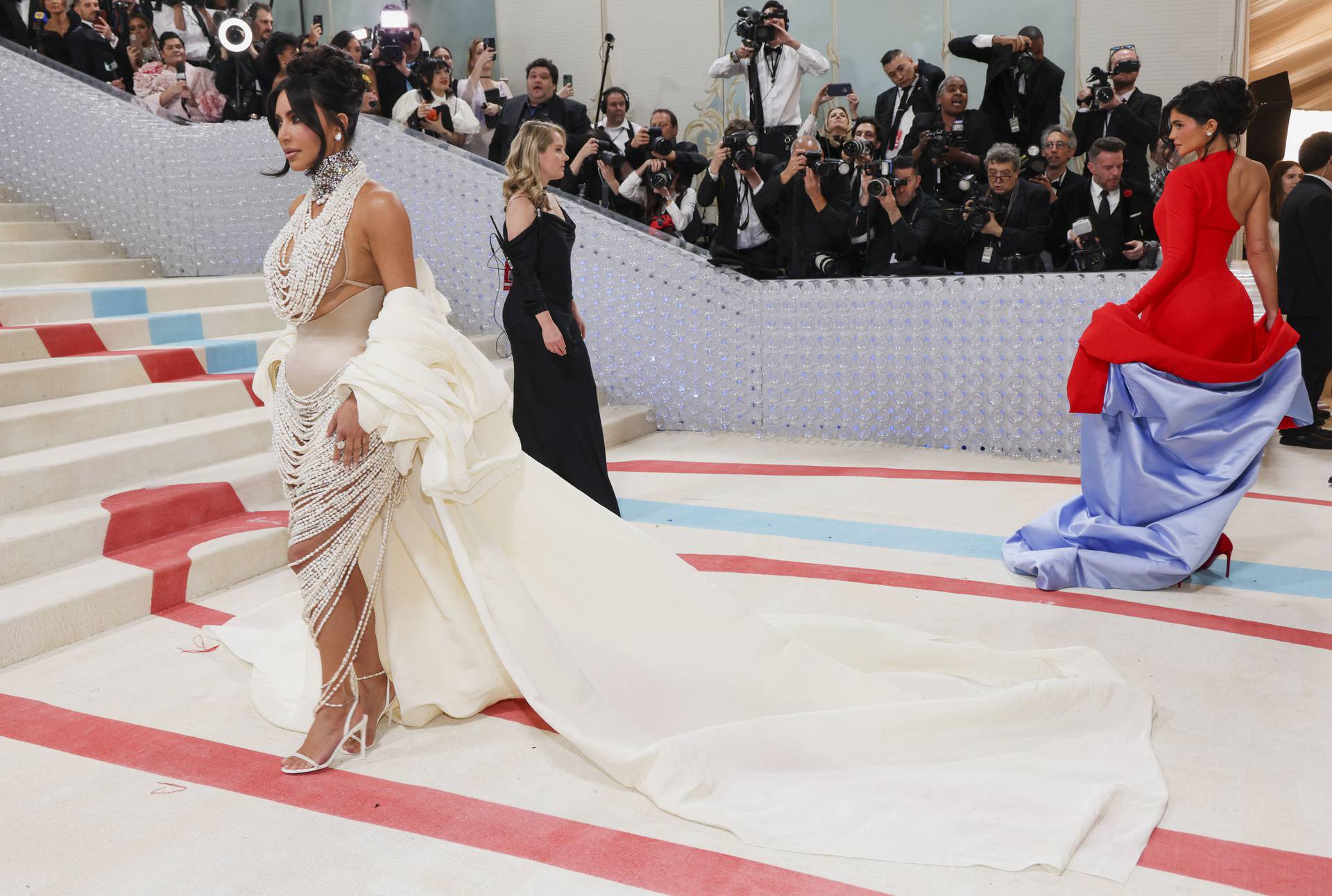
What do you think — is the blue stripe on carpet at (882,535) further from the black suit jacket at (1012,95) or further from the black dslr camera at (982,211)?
the black suit jacket at (1012,95)

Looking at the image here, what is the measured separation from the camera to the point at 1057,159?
5938 mm

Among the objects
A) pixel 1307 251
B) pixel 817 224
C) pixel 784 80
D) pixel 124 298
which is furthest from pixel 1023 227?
pixel 124 298

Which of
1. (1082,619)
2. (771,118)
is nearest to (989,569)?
(1082,619)

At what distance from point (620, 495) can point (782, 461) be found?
0.97 meters

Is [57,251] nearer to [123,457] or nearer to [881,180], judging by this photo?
[123,457]

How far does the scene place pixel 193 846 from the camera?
2.02 m

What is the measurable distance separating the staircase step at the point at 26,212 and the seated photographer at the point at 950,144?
192 inches

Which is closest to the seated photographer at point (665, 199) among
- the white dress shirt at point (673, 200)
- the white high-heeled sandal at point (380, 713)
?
the white dress shirt at point (673, 200)

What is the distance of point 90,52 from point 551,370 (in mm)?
5123

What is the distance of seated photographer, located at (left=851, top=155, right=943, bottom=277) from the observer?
569 centimetres

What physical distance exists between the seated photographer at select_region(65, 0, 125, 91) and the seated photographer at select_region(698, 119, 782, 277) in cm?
395

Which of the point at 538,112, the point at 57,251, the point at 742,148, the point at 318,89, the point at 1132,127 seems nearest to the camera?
the point at 318,89

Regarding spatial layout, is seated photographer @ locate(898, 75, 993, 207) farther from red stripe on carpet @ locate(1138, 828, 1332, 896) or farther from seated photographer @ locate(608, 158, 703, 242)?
red stripe on carpet @ locate(1138, 828, 1332, 896)

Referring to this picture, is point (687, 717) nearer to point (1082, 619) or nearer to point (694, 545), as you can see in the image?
point (1082, 619)
